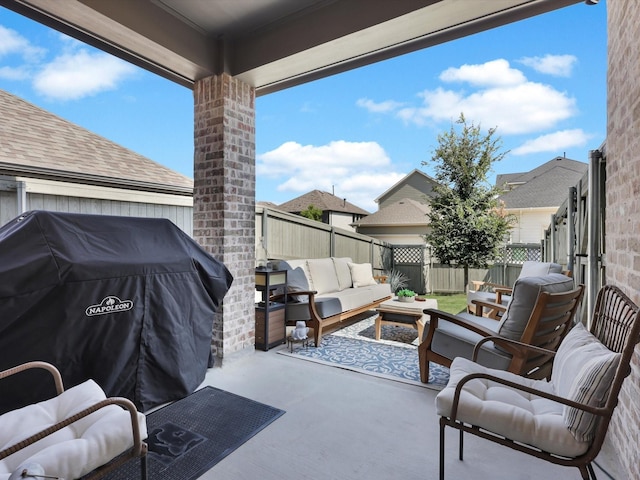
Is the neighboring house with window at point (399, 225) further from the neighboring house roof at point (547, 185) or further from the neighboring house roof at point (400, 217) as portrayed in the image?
the neighboring house roof at point (547, 185)

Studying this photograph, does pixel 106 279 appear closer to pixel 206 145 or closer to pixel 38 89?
pixel 206 145

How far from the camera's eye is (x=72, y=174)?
425 centimetres

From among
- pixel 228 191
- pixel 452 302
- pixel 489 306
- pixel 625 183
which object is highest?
pixel 228 191

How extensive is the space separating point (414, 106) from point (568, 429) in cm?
1645

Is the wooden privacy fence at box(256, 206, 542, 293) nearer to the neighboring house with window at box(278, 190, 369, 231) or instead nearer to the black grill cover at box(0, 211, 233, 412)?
the black grill cover at box(0, 211, 233, 412)

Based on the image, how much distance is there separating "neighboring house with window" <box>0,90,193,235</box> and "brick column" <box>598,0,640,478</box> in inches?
202

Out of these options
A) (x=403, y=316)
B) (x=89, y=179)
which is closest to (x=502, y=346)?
(x=403, y=316)

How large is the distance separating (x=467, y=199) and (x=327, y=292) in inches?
191

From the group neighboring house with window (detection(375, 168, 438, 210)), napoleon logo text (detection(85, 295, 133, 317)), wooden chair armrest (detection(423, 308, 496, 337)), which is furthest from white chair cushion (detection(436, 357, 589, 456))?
neighboring house with window (detection(375, 168, 438, 210))

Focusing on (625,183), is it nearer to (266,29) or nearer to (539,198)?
(266,29)

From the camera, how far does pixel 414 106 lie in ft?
52.7

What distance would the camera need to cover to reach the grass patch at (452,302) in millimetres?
6848

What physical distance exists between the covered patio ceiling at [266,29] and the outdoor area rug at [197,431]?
295cm

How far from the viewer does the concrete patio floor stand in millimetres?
1956
